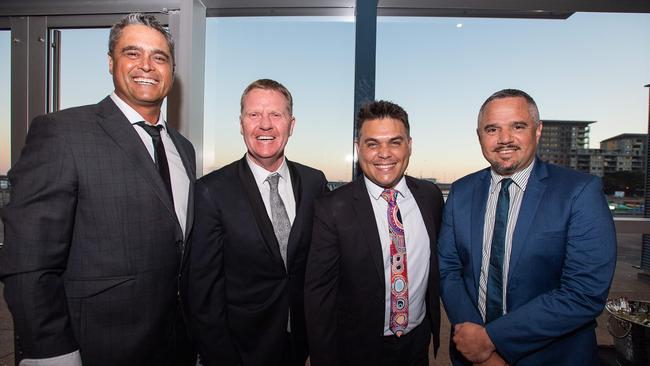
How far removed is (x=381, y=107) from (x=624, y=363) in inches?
130

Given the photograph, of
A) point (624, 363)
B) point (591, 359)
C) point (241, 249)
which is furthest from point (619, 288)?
point (241, 249)

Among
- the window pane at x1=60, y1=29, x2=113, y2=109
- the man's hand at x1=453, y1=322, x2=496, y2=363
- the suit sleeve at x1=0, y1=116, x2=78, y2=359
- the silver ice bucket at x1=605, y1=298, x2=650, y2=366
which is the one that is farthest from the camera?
the window pane at x1=60, y1=29, x2=113, y2=109

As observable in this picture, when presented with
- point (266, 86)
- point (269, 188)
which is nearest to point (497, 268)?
point (269, 188)

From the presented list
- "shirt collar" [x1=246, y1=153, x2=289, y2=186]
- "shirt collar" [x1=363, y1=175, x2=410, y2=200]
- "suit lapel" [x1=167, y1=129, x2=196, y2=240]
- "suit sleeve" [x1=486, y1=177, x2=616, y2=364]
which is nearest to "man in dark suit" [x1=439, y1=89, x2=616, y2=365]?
"suit sleeve" [x1=486, y1=177, x2=616, y2=364]

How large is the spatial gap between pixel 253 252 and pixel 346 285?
1.71ft

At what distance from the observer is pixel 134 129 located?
148 cm

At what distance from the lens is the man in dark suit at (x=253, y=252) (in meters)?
1.57

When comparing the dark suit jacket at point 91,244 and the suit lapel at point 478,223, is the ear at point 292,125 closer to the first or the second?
the dark suit jacket at point 91,244

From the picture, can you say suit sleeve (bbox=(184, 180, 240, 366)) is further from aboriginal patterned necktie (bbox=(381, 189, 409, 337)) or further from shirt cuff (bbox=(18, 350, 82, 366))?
aboriginal patterned necktie (bbox=(381, 189, 409, 337))

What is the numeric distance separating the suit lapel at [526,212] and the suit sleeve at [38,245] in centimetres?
187

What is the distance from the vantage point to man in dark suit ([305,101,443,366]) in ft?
5.40

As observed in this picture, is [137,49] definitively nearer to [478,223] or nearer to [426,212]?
[426,212]

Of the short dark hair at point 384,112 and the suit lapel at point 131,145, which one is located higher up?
the short dark hair at point 384,112

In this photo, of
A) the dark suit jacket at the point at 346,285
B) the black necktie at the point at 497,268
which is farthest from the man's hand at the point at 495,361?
the dark suit jacket at the point at 346,285
